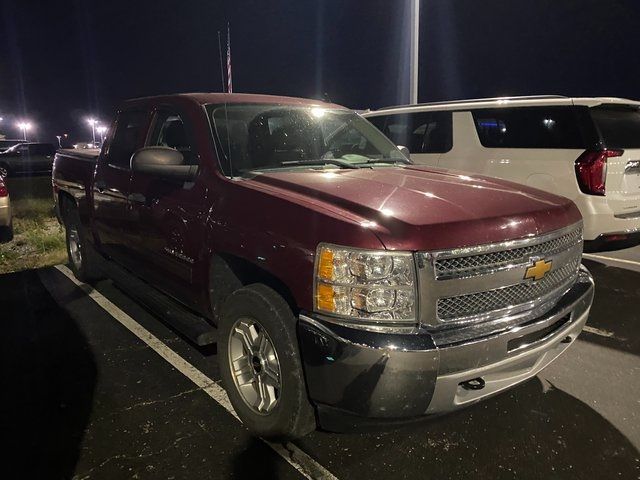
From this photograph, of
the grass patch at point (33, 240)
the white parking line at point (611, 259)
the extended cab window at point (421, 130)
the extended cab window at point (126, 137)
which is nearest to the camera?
the extended cab window at point (126, 137)

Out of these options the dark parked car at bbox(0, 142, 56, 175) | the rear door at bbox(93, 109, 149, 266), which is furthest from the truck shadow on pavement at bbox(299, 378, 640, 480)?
the dark parked car at bbox(0, 142, 56, 175)

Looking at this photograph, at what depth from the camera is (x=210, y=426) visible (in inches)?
112

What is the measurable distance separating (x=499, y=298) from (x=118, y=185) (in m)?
3.16

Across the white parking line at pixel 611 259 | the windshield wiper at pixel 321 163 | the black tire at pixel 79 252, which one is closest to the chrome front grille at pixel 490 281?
the windshield wiper at pixel 321 163

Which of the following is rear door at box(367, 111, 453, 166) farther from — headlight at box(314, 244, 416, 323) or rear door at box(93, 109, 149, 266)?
headlight at box(314, 244, 416, 323)

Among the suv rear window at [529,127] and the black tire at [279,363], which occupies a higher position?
the suv rear window at [529,127]

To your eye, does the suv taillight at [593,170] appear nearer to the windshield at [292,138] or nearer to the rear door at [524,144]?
the rear door at [524,144]

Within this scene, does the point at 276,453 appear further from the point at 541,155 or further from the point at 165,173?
the point at 541,155

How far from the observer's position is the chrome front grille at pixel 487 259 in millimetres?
2203

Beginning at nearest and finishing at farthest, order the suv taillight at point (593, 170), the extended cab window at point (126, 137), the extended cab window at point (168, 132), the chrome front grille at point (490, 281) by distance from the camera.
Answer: the chrome front grille at point (490, 281)
the extended cab window at point (168, 132)
the extended cab window at point (126, 137)
the suv taillight at point (593, 170)

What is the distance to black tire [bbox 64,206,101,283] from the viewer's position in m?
5.20

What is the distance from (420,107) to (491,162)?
5.17 ft

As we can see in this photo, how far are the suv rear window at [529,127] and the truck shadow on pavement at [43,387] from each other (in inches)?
204

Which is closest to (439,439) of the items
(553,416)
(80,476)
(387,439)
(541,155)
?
(387,439)
